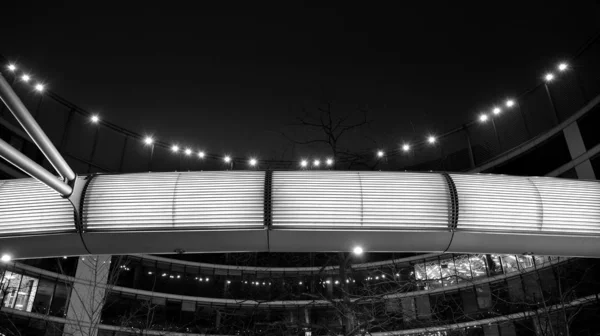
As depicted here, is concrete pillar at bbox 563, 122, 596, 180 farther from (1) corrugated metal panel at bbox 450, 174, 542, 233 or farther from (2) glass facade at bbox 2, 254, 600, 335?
(1) corrugated metal panel at bbox 450, 174, 542, 233

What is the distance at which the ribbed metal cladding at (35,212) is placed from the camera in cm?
261

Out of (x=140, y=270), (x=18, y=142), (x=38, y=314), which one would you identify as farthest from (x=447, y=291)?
(x=18, y=142)

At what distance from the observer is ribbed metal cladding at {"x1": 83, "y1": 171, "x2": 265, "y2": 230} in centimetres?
254

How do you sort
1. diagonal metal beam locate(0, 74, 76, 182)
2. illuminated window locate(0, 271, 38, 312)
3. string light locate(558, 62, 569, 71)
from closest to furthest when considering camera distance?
1. diagonal metal beam locate(0, 74, 76, 182)
2. string light locate(558, 62, 569, 71)
3. illuminated window locate(0, 271, 38, 312)

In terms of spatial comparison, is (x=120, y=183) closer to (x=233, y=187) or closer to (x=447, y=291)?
(x=233, y=187)

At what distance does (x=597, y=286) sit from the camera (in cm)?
2827

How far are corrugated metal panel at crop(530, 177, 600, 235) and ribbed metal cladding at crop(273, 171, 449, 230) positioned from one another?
2.19ft

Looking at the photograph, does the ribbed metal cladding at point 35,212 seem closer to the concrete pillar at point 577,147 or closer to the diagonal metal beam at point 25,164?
the diagonal metal beam at point 25,164

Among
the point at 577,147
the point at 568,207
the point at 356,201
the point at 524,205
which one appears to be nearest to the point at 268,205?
the point at 356,201

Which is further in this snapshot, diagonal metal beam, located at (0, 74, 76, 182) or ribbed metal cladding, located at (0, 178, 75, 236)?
ribbed metal cladding, located at (0, 178, 75, 236)

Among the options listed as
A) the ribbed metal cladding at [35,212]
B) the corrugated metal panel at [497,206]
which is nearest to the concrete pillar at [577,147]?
the corrugated metal panel at [497,206]

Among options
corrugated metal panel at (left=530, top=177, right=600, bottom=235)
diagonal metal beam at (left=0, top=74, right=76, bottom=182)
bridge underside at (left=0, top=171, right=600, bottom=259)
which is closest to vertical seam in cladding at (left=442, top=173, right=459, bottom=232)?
bridge underside at (left=0, top=171, right=600, bottom=259)

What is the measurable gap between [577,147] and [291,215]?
34918 millimetres

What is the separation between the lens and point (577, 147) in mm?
31297
